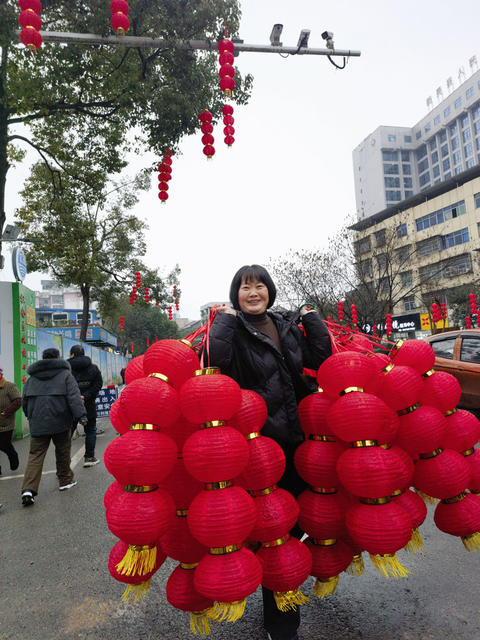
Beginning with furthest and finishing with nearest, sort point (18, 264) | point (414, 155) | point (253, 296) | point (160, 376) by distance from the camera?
point (414, 155) → point (18, 264) → point (253, 296) → point (160, 376)

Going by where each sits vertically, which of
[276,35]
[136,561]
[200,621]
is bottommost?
[200,621]

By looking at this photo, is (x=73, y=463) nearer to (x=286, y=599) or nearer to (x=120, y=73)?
(x=286, y=599)

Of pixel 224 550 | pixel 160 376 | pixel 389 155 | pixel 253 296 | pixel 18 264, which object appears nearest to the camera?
pixel 224 550

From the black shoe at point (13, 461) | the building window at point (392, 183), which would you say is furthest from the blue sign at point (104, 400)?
the building window at point (392, 183)

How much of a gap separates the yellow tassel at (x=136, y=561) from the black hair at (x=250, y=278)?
1.28 m

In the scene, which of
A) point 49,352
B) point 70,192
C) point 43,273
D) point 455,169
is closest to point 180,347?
point 49,352

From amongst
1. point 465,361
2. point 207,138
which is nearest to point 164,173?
point 207,138

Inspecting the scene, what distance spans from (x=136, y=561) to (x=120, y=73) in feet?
33.4

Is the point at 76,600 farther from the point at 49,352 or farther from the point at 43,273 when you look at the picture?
the point at 43,273

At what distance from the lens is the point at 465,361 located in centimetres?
729

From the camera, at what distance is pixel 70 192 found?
12.6 m

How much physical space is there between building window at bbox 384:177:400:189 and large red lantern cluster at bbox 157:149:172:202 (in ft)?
251

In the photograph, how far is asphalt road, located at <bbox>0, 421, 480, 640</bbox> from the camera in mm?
2283

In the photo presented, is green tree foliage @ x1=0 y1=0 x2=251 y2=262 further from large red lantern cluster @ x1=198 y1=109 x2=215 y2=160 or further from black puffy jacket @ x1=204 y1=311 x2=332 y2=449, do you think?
black puffy jacket @ x1=204 y1=311 x2=332 y2=449
